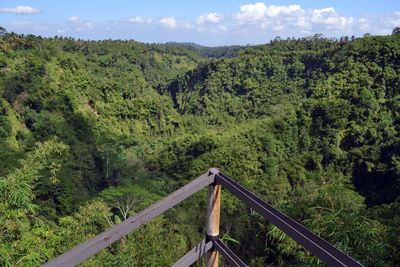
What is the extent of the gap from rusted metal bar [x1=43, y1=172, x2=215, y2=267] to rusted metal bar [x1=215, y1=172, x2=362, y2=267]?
0.40ft

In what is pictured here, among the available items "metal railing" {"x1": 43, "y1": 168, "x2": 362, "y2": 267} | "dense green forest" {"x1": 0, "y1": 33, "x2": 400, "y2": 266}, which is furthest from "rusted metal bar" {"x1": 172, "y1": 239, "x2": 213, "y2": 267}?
"dense green forest" {"x1": 0, "y1": 33, "x2": 400, "y2": 266}

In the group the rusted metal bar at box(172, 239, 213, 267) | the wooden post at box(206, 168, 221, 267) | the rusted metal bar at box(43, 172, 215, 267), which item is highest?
the rusted metal bar at box(43, 172, 215, 267)

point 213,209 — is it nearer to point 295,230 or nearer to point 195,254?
point 195,254

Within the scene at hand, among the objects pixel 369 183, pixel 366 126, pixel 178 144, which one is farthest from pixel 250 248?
pixel 178 144

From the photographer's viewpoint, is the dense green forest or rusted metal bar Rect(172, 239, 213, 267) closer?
rusted metal bar Rect(172, 239, 213, 267)

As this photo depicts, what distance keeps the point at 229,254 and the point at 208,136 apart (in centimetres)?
3103

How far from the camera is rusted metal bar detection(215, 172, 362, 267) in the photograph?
3.23ft

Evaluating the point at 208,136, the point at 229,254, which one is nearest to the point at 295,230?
the point at 229,254

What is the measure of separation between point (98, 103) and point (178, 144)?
1237cm

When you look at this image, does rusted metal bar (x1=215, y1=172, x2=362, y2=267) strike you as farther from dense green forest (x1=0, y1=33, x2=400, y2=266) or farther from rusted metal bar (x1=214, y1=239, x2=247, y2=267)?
dense green forest (x1=0, y1=33, x2=400, y2=266)

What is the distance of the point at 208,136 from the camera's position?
32.6m

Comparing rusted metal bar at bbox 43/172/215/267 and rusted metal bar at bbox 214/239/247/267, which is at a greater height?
rusted metal bar at bbox 43/172/215/267

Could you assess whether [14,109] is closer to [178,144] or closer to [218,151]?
[178,144]

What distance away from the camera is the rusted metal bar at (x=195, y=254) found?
4.92 feet
